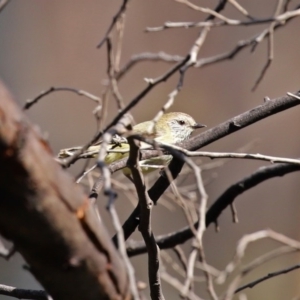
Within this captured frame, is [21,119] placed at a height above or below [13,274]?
above

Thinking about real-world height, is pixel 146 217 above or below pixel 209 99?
below

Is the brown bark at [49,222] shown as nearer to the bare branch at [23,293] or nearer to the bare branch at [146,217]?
the bare branch at [146,217]

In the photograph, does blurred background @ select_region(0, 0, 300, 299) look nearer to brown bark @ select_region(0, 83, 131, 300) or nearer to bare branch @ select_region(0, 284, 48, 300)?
bare branch @ select_region(0, 284, 48, 300)

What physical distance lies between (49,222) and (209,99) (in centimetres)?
481

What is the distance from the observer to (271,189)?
18.5ft

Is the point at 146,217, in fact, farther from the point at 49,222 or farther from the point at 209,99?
the point at 209,99

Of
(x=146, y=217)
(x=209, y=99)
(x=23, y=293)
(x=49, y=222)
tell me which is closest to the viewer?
(x=49, y=222)

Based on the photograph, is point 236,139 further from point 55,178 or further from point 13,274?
point 55,178

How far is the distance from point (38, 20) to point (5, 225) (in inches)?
226

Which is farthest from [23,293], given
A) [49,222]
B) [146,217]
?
[49,222]

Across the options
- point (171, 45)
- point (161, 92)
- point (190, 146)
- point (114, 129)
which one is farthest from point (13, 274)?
point (114, 129)

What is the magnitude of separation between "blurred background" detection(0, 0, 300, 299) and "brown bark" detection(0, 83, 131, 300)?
399cm

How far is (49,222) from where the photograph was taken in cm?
105

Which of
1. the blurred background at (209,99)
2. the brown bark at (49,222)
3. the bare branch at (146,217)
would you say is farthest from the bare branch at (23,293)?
the blurred background at (209,99)
